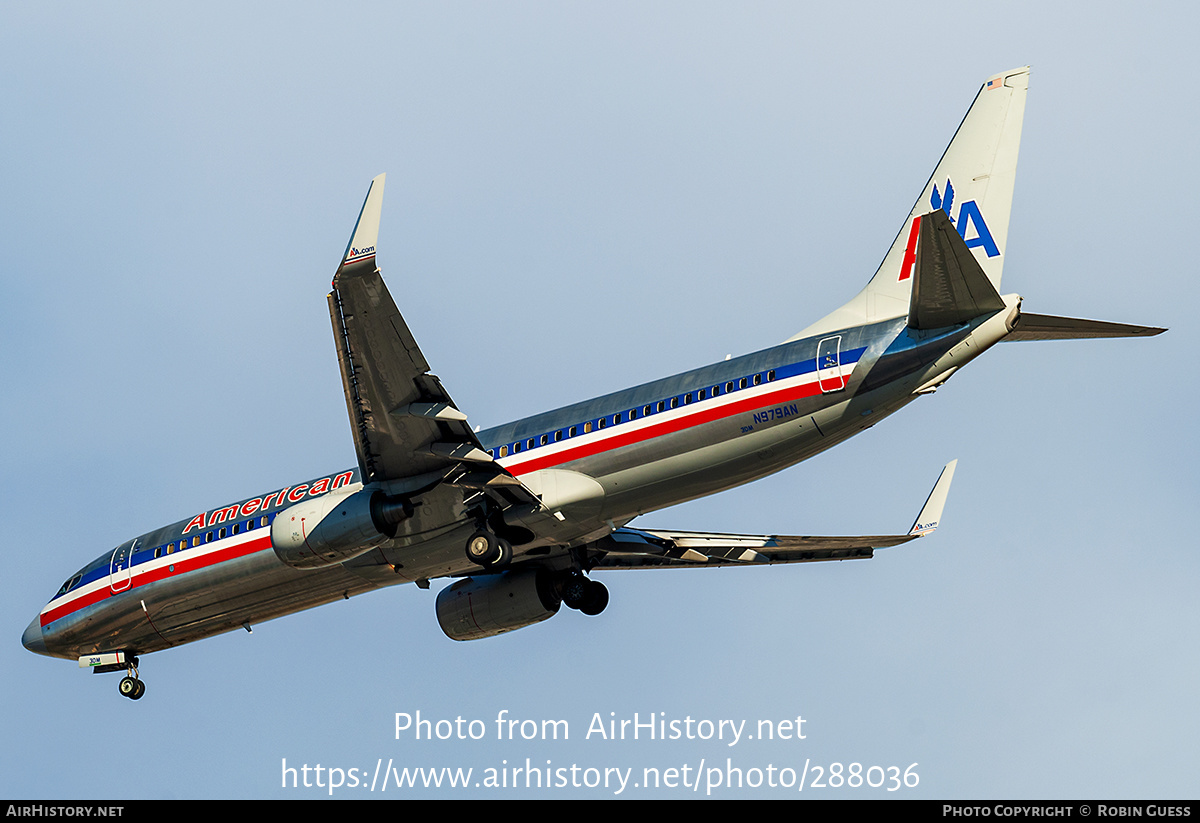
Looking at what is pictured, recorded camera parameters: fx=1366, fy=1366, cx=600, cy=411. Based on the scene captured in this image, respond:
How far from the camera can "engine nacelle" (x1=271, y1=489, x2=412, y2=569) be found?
27531 millimetres

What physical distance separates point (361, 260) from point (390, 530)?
630 centimetres

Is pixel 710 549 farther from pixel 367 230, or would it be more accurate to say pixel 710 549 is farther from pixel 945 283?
pixel 367 230

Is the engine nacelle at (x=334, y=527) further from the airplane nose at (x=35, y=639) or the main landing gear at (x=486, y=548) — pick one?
the airplane nose at (x=35, y=639)

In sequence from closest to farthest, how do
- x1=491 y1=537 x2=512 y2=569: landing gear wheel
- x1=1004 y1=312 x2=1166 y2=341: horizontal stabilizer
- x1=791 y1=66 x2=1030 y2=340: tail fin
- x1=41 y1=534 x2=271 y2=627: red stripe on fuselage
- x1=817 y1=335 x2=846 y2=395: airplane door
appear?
x1=1004 y1=312 x2=1166 y2=341: horizontal stabilizer → x1=817 y1=335 x2=846 y2=395: airplane door → x1=791 y1=66 x2=1030 y2=340: tail fin → x1=491 y1=537 x2=512 y2=569: landing gear wheel → x1=41 y1=534 x2=271 y2=627: red stripe on fuselage

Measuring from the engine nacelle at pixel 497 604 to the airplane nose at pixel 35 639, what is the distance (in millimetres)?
9923

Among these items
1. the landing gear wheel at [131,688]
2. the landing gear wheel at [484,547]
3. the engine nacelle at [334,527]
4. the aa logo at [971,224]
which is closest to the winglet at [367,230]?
the engine nacelle at [334,527]

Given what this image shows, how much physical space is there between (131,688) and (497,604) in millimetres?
9220

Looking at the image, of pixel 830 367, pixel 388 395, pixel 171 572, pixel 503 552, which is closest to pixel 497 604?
pixel 503 552

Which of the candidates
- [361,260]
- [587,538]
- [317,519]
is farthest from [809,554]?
[361,260]

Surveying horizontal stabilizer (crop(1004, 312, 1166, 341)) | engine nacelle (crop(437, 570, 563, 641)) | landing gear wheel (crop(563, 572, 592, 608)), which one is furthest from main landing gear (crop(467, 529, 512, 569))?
horizontal stabilizer (crop(1004, 312, 1166, 341))

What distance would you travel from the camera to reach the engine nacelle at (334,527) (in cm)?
2753

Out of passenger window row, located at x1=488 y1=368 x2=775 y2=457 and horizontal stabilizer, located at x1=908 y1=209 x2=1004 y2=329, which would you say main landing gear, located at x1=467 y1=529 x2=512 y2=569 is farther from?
horizontal stabilizer, located at x1=908 y1=209 x2=1004 y2=329

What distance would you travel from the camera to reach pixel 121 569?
32.9 m

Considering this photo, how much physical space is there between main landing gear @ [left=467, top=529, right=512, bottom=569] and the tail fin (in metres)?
7.63
